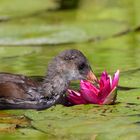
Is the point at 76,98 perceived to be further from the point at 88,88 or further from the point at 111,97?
the point at 111,97

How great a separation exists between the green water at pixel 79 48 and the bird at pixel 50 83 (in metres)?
0.33

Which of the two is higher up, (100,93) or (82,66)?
(82,66)

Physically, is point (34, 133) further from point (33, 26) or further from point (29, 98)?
point (33, 26)

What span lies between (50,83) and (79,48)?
2.92 m

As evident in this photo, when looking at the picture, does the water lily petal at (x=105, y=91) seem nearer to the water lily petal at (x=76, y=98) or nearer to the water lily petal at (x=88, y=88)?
the water lily petal at (x=88, y=88)

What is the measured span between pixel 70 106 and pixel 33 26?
4.76 metres

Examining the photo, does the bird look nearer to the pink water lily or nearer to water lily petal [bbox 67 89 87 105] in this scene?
water lily petal [bbox 67 89 87 105]

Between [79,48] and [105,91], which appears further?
[79,48]

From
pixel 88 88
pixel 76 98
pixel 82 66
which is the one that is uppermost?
pixel 82 66

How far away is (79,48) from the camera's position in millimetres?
10242

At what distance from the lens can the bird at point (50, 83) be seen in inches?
279

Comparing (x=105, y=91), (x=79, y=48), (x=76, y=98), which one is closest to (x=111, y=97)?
(x=105, y=91)

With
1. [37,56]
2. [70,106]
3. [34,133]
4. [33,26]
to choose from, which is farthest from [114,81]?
[33,26]

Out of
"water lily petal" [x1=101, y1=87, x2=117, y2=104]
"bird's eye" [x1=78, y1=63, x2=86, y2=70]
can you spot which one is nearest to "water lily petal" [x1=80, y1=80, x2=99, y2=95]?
"water lily petal" [x1=101, y1=87, x2=117, y2=104]
